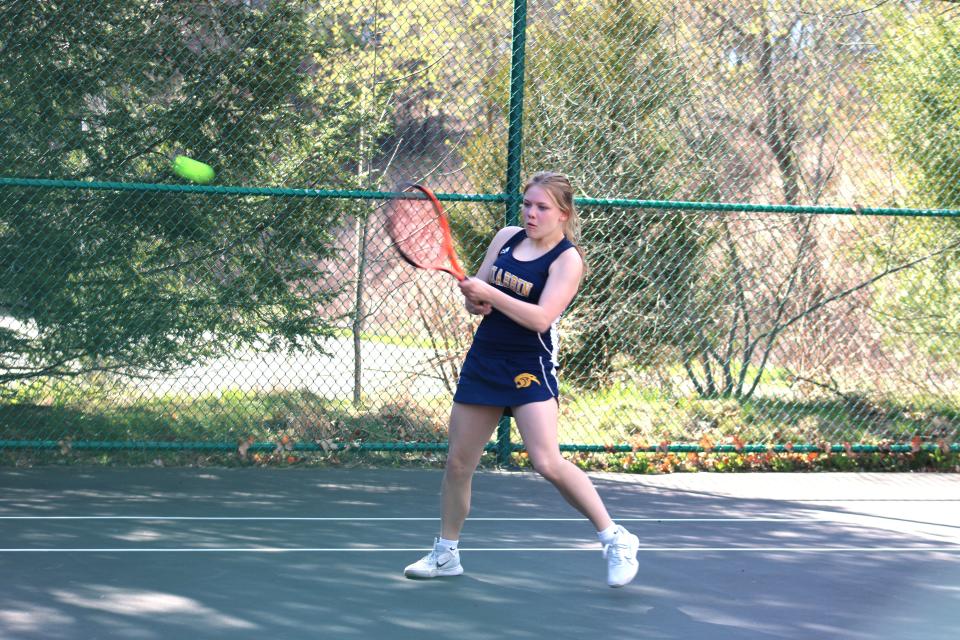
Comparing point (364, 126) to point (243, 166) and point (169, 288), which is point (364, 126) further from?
point (169, 288)

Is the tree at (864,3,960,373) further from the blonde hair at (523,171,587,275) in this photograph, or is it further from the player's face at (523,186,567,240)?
the player's face at (523,186,567,240)

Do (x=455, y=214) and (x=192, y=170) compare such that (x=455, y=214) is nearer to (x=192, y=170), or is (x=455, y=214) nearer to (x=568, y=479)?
(x=192, y=170)

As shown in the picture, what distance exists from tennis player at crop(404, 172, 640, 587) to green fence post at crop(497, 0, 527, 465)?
2.38m

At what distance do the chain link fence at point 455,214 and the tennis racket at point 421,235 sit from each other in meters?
2.07

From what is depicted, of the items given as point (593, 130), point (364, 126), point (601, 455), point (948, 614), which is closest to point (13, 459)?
point (364, 126)

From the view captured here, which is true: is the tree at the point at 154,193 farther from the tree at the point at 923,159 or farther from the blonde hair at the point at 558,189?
the tree at the point at 923,159

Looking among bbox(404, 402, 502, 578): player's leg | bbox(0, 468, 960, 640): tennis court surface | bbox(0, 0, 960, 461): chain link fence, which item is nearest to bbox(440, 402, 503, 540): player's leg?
bbox(404, 402, 502, 578): player's leg

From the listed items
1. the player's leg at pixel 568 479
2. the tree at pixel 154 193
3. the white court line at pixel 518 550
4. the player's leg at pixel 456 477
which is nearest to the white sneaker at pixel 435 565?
the player's leg at pixel 456 477

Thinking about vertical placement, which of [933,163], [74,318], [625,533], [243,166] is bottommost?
[625,533]

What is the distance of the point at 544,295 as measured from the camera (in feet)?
14.1

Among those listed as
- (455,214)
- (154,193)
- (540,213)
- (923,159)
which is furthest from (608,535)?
(923,159)

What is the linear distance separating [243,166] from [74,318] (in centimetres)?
154

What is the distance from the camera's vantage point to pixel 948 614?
4.39m

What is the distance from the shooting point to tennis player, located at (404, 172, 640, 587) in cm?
434
